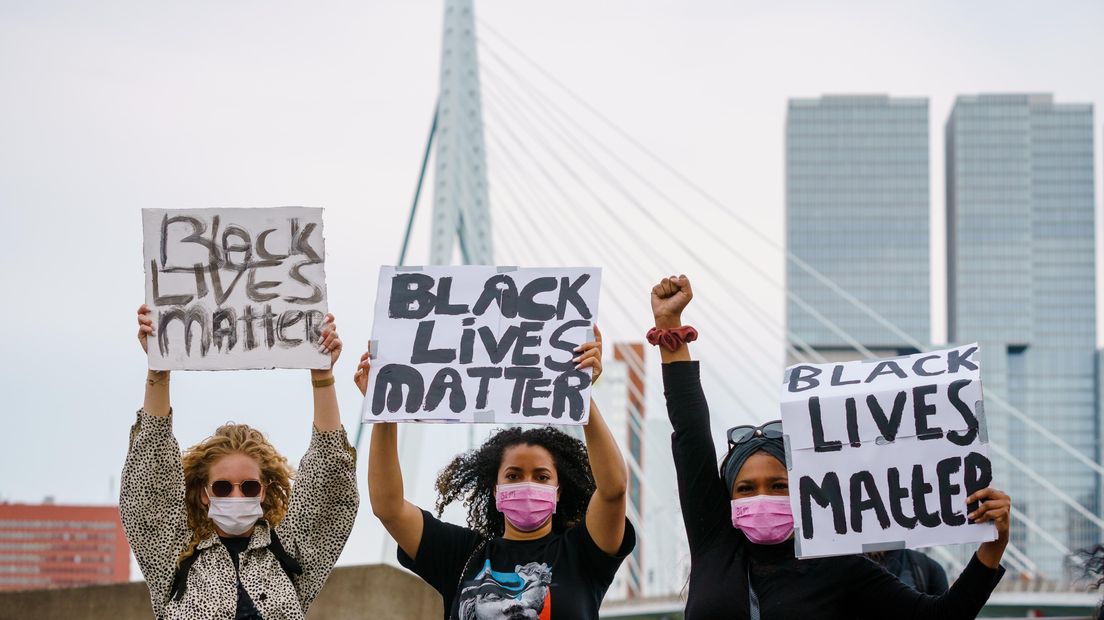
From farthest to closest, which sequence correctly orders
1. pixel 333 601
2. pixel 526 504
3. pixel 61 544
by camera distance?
pixel 61 544, pixel 333 601, pixel 526 504

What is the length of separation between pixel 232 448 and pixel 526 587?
841 mm

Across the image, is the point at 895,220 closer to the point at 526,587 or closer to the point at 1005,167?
the point at 1005,167

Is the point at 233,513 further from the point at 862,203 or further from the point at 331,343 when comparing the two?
the point at 862,203

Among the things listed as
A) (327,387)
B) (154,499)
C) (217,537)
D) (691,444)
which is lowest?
(217,537)

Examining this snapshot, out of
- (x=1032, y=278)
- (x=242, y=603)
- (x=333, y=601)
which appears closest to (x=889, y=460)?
(x=242, y=603)

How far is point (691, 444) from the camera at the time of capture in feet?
12.1

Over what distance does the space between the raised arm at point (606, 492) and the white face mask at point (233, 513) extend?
2.76ft

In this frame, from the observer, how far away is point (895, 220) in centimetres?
14175

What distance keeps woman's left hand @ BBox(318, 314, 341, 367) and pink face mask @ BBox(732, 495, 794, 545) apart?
112cm

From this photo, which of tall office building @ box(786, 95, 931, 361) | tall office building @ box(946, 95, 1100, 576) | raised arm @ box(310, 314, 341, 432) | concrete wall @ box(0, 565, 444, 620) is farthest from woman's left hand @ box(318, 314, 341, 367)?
tall office building @ box(786, 95, 931, 361)

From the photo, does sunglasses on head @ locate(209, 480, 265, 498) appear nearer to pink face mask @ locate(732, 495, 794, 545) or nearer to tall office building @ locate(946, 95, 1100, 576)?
pink face mask @ locate(732, 495, 794, 545)

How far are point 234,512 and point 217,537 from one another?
0.28 ft

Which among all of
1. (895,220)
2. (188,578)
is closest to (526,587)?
(188,578)

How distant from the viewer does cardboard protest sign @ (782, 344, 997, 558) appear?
3.54 m
